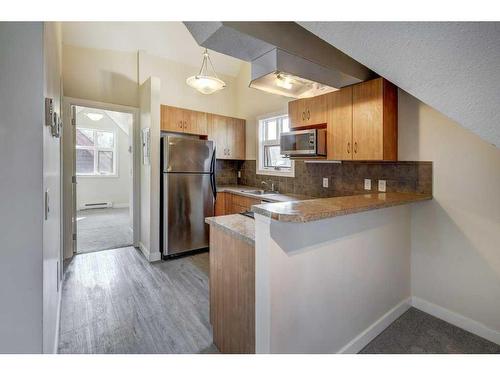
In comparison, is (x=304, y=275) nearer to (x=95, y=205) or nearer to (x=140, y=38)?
(x=140, y=38)

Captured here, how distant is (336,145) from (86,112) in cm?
682

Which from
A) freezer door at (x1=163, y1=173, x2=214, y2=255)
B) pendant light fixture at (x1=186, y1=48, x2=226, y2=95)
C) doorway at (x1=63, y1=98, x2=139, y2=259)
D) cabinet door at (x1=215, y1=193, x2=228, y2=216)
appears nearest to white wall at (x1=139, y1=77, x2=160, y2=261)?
freezer door at (x1=163, y1=173, x2=214, y2=255)

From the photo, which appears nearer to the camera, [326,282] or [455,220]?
[326,282]

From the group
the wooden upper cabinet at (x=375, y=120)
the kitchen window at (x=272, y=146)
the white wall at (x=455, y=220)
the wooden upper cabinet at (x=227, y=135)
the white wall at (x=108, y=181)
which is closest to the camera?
the white wall at (x=455, y=220)

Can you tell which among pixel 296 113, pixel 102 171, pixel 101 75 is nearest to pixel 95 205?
pixel 102 171

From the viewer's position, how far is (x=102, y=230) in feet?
16.7

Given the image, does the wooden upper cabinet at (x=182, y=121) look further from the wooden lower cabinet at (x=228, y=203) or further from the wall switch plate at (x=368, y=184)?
the wall switch plate at (x=368, y=184)

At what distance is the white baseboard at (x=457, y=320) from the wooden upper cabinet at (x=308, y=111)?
2019mm

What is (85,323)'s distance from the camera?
2.13 m

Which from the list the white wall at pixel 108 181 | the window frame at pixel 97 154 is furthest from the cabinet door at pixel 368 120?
the window frame at pixel 97 154

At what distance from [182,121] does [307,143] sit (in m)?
2.10

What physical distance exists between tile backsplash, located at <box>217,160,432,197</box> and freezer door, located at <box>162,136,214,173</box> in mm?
1050

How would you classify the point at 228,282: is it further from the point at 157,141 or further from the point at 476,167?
the point at 157,141

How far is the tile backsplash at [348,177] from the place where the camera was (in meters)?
2.39
